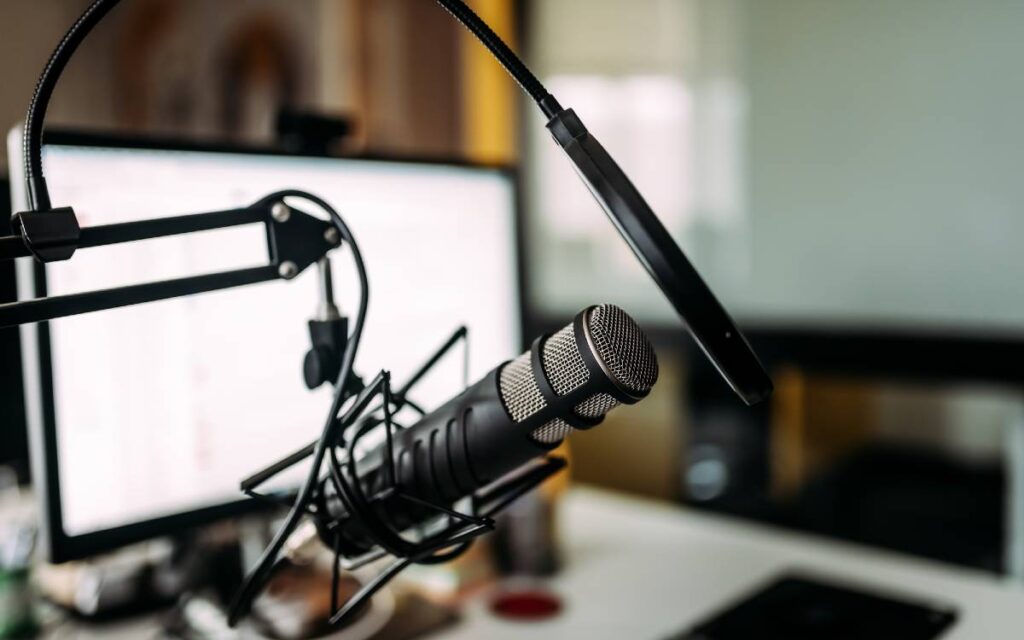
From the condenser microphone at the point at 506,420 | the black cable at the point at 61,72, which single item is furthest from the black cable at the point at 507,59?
the condenser microphone at the point at 506,420

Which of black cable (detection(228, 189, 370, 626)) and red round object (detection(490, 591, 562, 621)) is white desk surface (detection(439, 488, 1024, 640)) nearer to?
A: red round object (detection(490, 591, 562, 621))

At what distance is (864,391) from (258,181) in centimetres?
170

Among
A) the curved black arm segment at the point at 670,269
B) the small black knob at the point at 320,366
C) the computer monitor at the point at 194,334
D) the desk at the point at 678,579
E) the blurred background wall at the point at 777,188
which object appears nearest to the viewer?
the curved black arm segment at the point at 670,269

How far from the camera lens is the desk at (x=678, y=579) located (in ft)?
2.54

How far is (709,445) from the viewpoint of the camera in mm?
1785

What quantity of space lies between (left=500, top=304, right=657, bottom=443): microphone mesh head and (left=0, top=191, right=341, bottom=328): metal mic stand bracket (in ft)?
0.45

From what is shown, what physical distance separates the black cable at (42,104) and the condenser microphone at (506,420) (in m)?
0.20

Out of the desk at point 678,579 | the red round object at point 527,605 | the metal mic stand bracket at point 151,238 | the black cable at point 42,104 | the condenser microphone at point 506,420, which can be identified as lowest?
the desk at point 678,579

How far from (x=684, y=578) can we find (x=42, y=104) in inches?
28.4

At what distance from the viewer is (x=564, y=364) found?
0.44 m

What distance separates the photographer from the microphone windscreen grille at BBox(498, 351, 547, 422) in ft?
1.48

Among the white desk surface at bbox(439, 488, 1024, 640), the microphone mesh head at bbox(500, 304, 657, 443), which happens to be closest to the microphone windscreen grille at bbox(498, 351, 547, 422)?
the microphone mesh head at bbox(500, 304, 657, 443)

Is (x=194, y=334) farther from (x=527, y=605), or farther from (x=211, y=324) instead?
(x=527, y=605)

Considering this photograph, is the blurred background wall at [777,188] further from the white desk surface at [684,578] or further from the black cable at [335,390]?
the black cable at [335,390]
